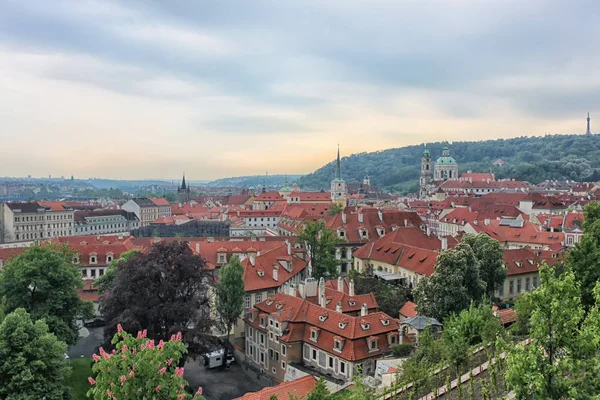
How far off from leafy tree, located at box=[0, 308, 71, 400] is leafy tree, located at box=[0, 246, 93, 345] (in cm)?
888

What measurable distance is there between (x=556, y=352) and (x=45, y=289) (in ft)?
114

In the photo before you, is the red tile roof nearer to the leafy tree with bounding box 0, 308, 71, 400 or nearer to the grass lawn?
the leafy tree with bounding box 0, 308, 71, 400

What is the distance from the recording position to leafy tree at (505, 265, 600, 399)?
11461 mm

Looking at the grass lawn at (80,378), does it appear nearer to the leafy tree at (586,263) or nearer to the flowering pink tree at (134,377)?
the flowering pink tree at (134,377)

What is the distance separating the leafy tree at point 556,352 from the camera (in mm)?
11461

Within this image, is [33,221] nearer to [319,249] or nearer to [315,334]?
[319,249]

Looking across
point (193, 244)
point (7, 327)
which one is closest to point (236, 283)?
point (7, 327)

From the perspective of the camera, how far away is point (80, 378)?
37.5m

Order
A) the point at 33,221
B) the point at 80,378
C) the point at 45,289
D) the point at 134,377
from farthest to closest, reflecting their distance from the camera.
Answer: the point at 33,221 < the point at 80,378 < the point at 45,289 < the point at 134,377

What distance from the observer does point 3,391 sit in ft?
80.9

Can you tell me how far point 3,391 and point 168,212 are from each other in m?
166

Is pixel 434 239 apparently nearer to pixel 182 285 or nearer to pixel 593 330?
pixel 182 285

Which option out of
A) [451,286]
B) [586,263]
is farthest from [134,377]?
[586,263]

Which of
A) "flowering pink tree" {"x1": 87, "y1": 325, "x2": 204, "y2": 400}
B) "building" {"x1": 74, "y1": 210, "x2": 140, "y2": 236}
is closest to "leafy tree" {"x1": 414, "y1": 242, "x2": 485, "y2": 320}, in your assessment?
"flowering pink tree" {"x1": 87, "y1": 325, "x2": 204, "y2": 400}
